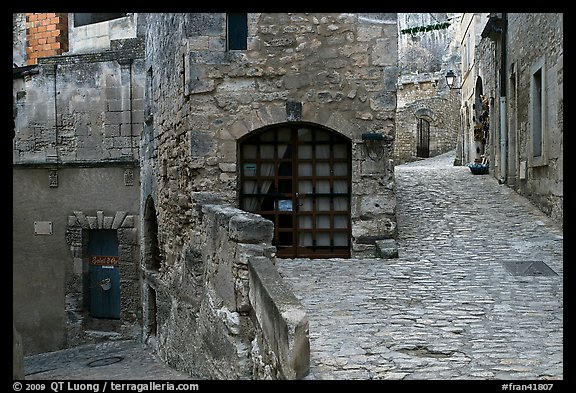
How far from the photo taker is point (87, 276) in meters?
13.9

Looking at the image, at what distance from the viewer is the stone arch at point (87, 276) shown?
13289mm

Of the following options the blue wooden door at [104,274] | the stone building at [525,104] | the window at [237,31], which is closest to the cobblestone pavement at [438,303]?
the stone building at [525,104]

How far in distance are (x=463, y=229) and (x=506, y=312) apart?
3.58 meters

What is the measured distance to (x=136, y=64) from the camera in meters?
13.5

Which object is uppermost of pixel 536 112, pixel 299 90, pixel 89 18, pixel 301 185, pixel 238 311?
pixel 89 18

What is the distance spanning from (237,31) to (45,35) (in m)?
10.3

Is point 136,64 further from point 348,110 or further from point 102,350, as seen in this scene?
point 348,110

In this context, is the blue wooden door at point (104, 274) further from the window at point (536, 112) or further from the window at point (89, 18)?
the window at point (536, 112)

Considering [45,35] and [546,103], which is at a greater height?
[45,35]

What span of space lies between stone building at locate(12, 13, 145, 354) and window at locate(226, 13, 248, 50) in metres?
5.48

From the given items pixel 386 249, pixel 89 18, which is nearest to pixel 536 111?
pixel 386 249

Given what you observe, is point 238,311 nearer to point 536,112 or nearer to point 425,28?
point 536,112

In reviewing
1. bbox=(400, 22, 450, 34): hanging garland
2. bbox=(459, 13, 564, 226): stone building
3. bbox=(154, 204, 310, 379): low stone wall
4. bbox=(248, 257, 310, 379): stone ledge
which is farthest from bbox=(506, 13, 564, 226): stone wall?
bbox=(400, 22, 450, 34): hanging garland

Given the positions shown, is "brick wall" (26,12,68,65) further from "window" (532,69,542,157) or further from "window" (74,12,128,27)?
"window" (532,69,542,157)
